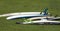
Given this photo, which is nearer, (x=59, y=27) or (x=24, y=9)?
(x=59, y=27)

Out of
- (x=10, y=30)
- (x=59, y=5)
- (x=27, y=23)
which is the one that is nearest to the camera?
(x=10, y=30)

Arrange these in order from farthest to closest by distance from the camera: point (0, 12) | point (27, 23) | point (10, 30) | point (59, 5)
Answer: point (59, 5), point (0, 12), point (27, 23), point (10, 30)

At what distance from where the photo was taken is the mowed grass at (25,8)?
7.47 metres

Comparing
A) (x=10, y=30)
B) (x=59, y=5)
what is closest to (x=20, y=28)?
(x=10, y=30)

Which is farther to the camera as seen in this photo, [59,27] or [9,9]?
[9,9]

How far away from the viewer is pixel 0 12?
8.91m

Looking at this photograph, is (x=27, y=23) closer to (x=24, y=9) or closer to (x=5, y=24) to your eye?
(x=5, y=24)

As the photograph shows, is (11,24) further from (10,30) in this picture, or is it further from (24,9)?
(24,9)

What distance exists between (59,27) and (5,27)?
4.80 feet

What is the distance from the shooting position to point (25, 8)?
9.42 meters

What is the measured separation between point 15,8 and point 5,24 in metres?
1.81

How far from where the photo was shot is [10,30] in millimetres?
7281

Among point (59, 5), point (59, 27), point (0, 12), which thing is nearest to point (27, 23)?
point (59, 27)

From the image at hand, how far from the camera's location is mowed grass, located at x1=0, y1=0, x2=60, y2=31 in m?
7.47
